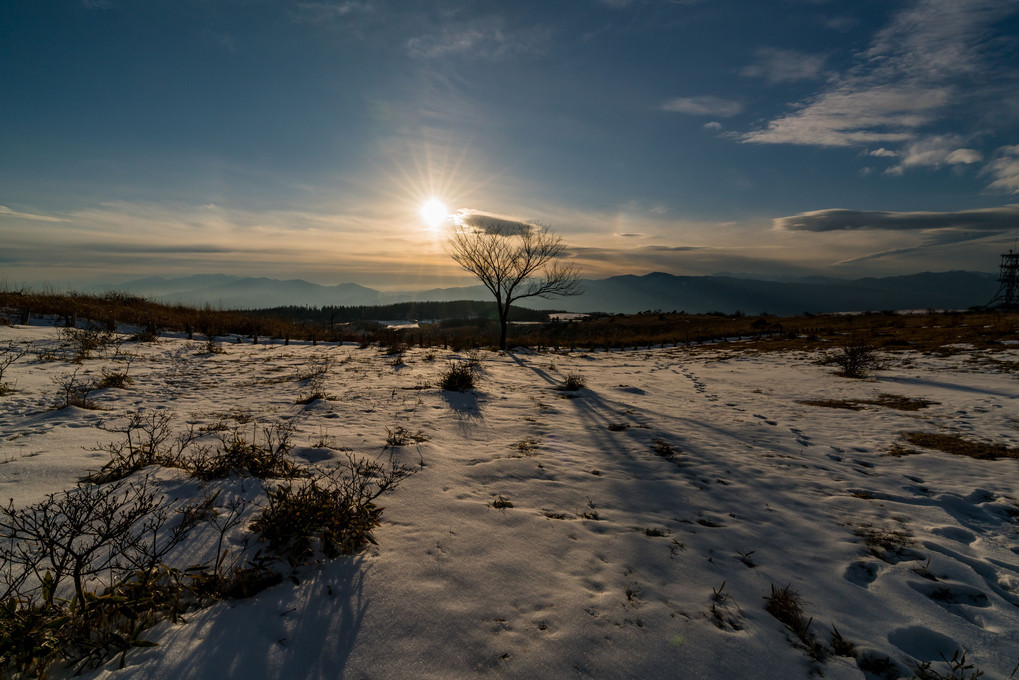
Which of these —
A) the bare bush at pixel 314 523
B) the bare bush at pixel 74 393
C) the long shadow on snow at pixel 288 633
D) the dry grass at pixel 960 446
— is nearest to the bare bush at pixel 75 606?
the long shadow on snow at pixel 288 633

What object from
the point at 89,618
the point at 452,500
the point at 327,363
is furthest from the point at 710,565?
the point at 327,363

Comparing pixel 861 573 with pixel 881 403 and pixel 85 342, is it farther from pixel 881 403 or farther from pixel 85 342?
pixel 85 342

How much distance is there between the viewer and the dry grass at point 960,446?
6.09 meters

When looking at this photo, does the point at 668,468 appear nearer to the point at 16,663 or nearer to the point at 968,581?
the point at 968,581

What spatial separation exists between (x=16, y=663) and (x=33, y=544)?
4.43 feet

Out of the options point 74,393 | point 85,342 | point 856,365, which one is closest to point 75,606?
point 74,393

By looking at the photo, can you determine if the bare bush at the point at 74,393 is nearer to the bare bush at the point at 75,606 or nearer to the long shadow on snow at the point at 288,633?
the bare bush at the point at 75,606

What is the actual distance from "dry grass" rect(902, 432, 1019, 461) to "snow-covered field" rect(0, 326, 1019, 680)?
325 millimetres

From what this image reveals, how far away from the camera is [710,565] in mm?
3383

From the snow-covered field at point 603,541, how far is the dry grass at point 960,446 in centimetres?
32

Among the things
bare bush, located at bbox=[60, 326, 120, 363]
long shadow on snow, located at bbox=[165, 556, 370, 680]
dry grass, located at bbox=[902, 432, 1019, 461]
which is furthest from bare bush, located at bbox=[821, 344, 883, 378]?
bare bush, located at bbox=[60, 326, 120, 363]

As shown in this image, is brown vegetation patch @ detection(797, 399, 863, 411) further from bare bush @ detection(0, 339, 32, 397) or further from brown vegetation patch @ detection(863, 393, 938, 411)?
bare bush @ detection(0, 339, 32, 397)

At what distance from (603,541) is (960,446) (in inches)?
291

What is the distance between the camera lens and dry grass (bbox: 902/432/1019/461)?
6086mm
